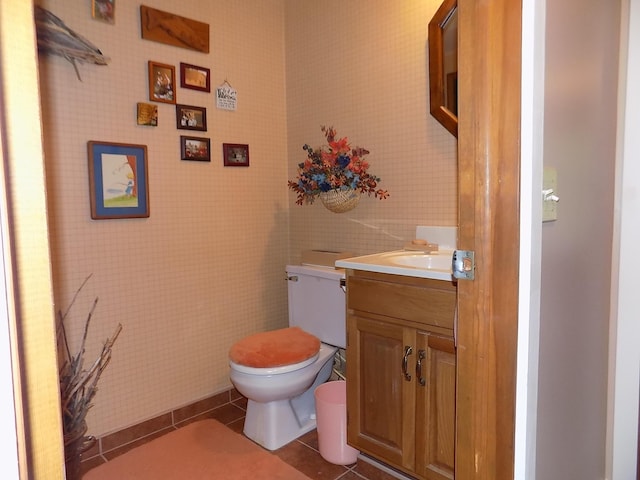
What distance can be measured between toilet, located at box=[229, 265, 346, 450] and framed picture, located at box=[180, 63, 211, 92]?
3.49 ft

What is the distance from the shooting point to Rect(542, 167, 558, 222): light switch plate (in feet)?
3.18

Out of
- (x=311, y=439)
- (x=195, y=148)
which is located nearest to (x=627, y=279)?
(x=311, y=439)

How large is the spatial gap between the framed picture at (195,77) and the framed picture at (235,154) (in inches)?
12.4

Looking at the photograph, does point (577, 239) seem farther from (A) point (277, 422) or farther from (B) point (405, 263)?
(A) point (277, 422)

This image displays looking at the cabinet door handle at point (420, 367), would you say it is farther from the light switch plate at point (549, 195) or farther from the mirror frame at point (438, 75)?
the mirror frame at point (438, 75)

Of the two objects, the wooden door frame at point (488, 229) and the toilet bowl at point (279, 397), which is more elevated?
the wooden door frame at point (488, 229)

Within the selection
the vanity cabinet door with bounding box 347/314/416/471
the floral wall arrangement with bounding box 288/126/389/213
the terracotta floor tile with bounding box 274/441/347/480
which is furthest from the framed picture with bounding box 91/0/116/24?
the terracotta floor tile with bounding box 274/441/347/480

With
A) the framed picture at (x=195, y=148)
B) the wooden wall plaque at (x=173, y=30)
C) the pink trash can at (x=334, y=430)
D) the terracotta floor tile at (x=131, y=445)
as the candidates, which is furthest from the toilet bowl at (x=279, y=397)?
the wooden wall plaque at (x=173, y=30)

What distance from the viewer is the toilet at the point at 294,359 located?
1.98 metres

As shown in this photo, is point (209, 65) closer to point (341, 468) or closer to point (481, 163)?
point (481, 163)

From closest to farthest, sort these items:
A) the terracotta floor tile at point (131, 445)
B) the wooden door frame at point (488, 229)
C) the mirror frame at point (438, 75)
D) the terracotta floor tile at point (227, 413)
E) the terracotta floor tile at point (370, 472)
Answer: the wooden door frame at point (488, 229)
the terracotta floor tile at point (370, 472)
the mirror frame at point (438, 75)
the terracotta floor tile at point (131, 445)
the terracotta floor tile at point (227, 413)

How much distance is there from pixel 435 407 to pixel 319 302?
0.88 m

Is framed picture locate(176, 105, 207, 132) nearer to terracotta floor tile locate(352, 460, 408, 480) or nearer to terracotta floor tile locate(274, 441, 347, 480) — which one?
terracotta floor tile locate(274, 441, 347, 480)

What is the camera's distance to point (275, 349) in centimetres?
206
